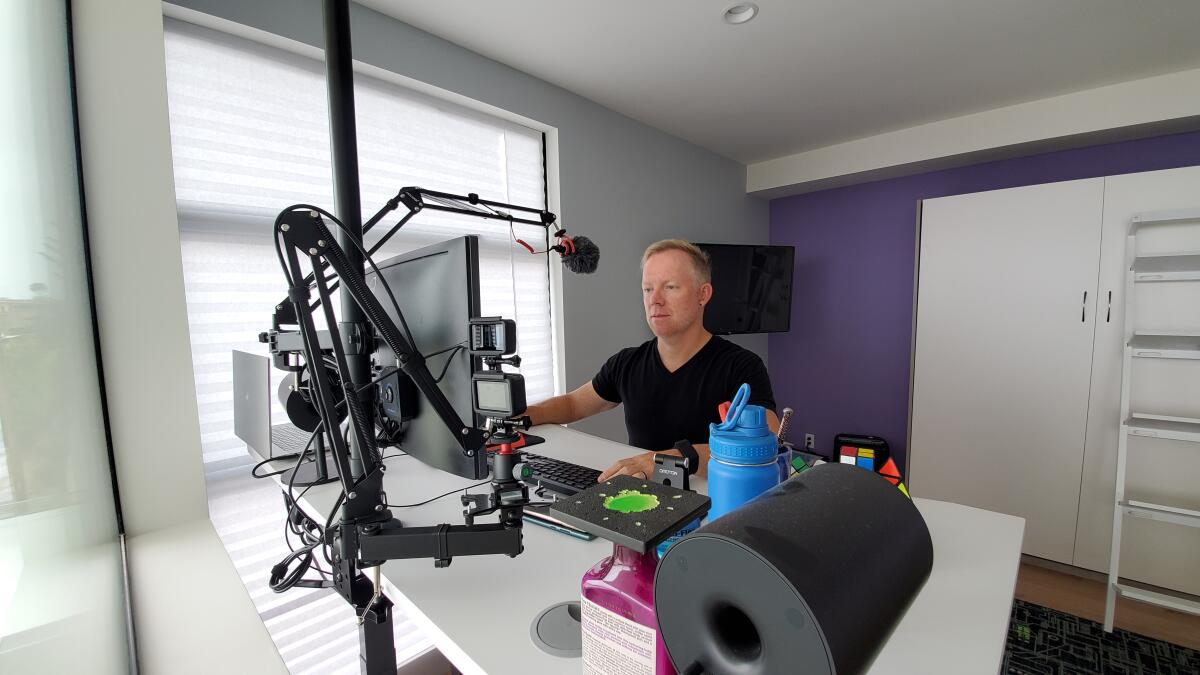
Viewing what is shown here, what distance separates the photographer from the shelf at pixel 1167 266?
191 centimetres

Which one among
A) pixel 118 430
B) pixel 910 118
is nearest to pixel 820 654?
pixel 118 430

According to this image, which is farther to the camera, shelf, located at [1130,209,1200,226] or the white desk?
Result: shelf, located at [1130,209,1200,226]

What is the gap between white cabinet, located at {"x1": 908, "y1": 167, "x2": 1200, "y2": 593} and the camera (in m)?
2.03

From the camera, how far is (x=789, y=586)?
0.99 ft

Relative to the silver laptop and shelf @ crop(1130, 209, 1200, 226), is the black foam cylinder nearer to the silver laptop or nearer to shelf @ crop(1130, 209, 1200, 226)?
the silver laptop

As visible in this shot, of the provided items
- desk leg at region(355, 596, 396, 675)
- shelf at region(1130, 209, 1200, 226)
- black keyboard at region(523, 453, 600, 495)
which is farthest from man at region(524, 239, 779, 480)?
shelf at region(1130, 209, 1200, 226)

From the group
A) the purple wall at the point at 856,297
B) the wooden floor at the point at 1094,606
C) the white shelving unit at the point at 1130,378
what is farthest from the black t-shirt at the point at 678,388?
the purple wall at the point at 856,297

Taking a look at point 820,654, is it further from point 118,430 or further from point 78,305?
point 118,430

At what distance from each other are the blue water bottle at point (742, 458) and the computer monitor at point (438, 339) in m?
0.39

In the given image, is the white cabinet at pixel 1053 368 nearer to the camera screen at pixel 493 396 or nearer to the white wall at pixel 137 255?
the camera screen at pixel 493 396

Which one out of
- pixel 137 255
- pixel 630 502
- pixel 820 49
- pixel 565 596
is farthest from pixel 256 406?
pixel 820 49

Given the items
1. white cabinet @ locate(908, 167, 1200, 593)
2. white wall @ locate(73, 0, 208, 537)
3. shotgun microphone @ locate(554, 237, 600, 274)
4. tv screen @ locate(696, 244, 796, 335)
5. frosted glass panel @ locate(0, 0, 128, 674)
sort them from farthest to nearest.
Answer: tv screen @ locate(696, 244, 796, 335) → white cabinet @ locate(908, 167, 1200, 593) → shotgun microphone @ locate(554, 237, 600, 274) → white wall @ locate(73, 0, 208, 537) → frosted glass panel @ locate(0, 0, 128, 674)

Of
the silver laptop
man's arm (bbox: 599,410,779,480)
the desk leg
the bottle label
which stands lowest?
the desk leg

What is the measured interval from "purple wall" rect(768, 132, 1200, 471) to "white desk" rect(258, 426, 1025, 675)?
2967 millimetres
